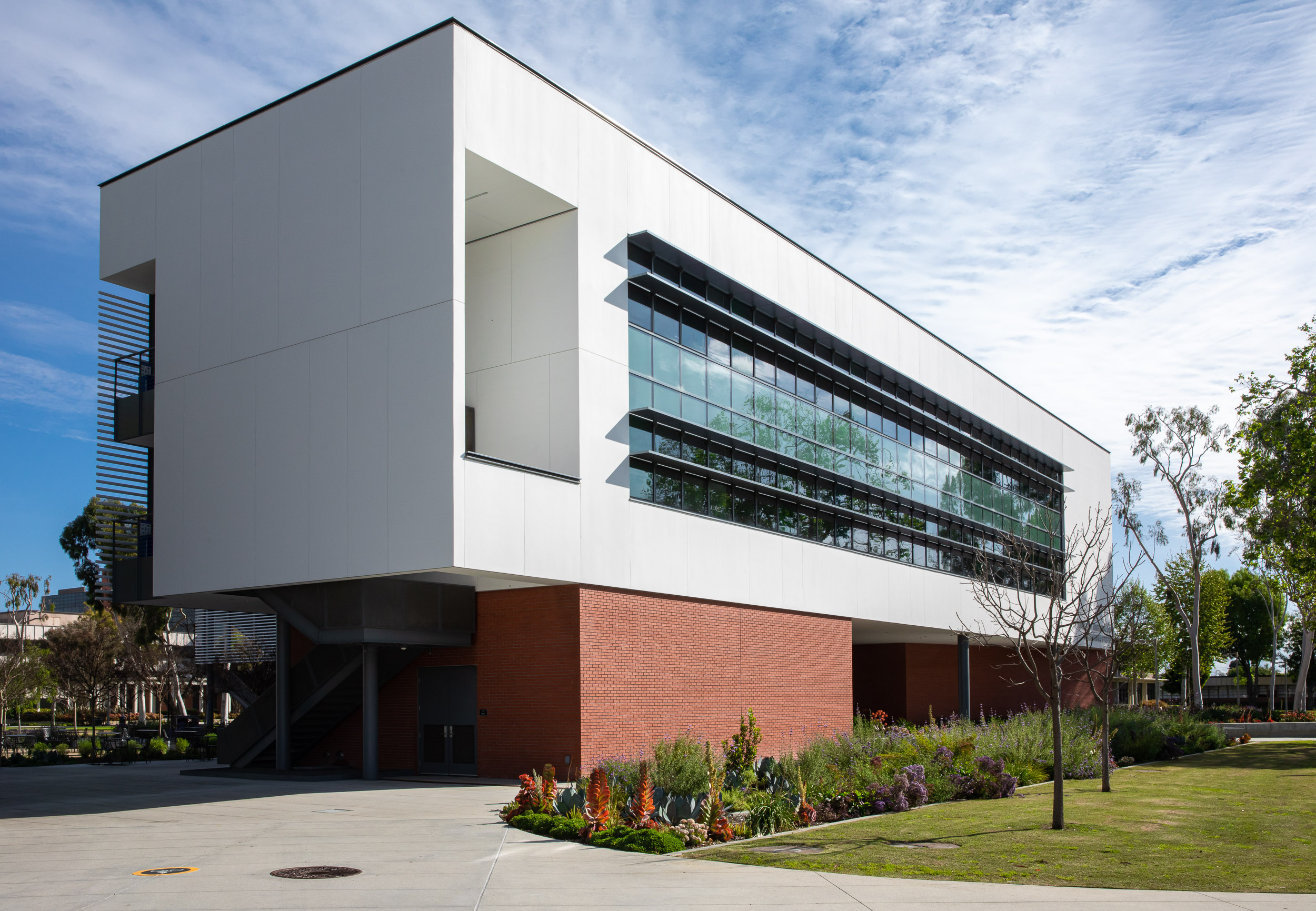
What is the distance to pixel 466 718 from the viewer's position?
25438 mm

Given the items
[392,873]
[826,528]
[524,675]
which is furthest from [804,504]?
[392,873]

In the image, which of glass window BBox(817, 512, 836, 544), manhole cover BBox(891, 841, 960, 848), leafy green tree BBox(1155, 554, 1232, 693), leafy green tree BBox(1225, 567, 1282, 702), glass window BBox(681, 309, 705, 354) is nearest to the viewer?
manhole cover BBox(891, 841, 960, 848)

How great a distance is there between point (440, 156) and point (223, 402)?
28.2 ft

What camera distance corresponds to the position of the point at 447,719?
25828mm

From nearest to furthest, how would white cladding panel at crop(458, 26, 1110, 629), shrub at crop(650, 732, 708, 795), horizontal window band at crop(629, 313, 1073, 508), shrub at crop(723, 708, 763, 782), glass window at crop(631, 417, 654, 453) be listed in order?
shrub at crop(650, 732, 708, 795) → shrub at crop(723, 708, 763, 782) → white cladding panel at crop(458, 26, 1110, 629) → glass window at crop(631, 417, 654, 453) → horizontal window band at crop(629, 313, 1073, 508)

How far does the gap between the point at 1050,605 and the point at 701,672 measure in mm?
11208

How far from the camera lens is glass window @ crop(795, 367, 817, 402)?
3328 cm

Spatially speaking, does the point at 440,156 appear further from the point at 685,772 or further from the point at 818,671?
the point at 818,671

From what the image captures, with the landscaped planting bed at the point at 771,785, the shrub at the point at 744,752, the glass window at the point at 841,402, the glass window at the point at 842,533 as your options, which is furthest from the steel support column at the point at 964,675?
the shrub at the point at 744,752

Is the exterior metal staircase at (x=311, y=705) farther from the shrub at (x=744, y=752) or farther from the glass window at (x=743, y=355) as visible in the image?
the glass window at (x=743, y=355)

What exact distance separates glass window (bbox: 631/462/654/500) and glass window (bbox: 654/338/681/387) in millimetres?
2267

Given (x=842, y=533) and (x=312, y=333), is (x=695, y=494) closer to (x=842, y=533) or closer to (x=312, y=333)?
(x=842, y=533)

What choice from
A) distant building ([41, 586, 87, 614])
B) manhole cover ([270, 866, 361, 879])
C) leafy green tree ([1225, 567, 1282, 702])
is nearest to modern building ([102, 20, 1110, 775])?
manhole cover ([270, 866, 361, 879])

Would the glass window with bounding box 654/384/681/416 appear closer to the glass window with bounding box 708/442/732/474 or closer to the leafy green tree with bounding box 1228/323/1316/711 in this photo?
the glass window with bounding box 708/442/732/474
